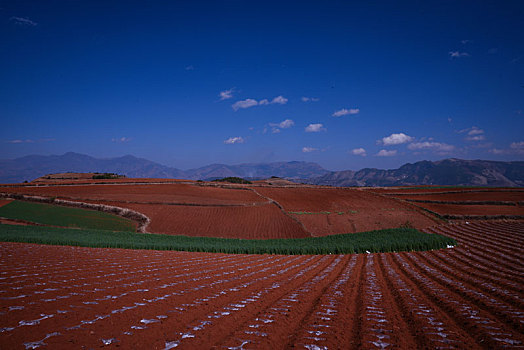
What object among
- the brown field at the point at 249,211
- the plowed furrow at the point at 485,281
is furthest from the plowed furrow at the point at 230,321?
the brown field at the point at 249,211

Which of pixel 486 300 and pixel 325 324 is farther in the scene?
pixel 486 300

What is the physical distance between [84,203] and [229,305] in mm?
33048

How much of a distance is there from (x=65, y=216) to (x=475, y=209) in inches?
1975

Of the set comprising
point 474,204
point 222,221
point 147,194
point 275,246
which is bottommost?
point 275,246

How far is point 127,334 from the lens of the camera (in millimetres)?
4094

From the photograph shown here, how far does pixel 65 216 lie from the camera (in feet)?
93.3

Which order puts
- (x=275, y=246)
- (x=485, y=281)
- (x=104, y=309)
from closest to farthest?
(x=104, y=309)
(x=485, y=281)
(x=275, y=246)

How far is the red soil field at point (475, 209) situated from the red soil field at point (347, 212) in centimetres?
419

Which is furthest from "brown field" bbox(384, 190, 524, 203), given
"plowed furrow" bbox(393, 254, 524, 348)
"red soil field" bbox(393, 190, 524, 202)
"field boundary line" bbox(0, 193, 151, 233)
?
"plowed furrow" bbox(393, 254, 524, 348)

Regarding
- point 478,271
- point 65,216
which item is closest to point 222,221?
point 65,216

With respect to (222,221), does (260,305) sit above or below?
above

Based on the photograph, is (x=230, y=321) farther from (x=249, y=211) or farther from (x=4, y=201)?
(x=4, y=201)

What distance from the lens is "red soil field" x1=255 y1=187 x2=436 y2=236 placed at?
96.8ft

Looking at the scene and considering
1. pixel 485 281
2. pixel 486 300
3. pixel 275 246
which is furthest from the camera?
pixel 275 246
